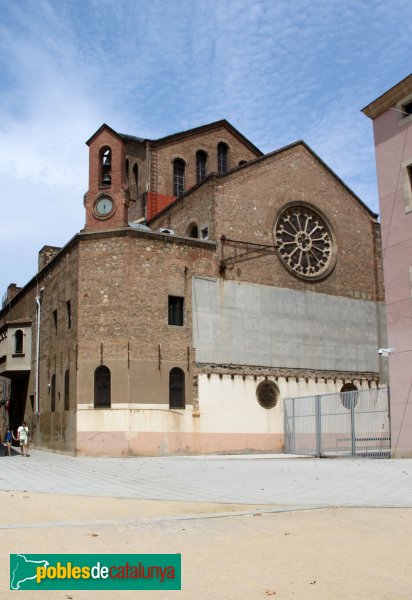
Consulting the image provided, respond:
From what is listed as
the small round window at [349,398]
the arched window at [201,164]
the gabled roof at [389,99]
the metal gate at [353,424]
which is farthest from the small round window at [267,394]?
the arched window at [201,164]

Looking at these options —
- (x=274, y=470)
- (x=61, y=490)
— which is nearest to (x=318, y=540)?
(x=61, y=490)

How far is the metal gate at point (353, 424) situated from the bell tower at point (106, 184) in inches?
459

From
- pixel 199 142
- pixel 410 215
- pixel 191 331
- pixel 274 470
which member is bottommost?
pixel 274 470

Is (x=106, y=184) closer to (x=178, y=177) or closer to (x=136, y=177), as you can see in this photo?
(x=178, y=177)

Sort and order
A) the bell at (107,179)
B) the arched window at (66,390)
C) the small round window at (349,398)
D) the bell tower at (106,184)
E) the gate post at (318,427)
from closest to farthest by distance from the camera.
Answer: the small round window at (349,398) → the gate post at (318,427) → the arched window at (66,390) → the bell tower at (106,184) → the bell at (107,179)

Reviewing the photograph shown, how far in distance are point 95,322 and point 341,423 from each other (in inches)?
423

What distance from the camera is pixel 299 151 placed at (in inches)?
1383

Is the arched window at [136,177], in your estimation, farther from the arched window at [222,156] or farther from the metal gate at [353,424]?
the metal gate at [353,424]

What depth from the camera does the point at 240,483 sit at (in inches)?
572

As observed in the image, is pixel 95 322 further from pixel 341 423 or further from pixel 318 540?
pixel 318 540

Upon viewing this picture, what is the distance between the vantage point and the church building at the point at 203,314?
28.0 metres

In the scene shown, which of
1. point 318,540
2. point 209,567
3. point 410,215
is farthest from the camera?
point 410,215

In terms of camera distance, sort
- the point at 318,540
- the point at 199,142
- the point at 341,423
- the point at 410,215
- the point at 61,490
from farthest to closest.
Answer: the point at 199,142, the point at 341,423, the point at 410,215, the point at 61,490, the point at 318,540

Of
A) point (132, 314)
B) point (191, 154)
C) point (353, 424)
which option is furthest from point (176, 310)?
point (191, 154)
